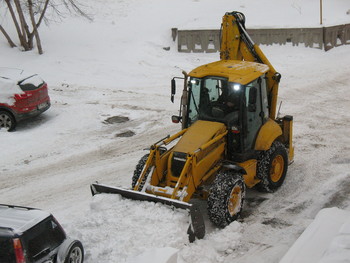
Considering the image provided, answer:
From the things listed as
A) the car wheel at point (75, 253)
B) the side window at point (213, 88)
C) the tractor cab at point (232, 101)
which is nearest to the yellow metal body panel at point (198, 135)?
the tractor cab at point (232, 101)

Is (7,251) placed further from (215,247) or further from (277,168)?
(277,168)

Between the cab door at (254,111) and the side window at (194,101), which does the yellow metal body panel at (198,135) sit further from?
the cab door at (254,111)

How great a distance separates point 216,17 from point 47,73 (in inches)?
404

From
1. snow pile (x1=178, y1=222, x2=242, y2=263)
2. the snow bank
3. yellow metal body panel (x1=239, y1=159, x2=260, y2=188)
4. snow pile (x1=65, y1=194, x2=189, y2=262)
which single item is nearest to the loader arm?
yellow metal body panel (x1=239, y1=159, x2=260, y2=188)

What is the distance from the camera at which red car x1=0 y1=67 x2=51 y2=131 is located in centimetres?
1316

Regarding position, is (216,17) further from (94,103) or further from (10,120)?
(10,120)

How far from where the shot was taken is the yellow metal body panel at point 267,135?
9008mm

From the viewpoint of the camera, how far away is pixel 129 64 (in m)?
19.9

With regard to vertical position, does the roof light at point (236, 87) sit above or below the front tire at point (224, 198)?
above

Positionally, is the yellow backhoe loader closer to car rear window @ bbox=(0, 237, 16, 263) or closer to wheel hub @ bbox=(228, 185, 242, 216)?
wheel hub @ bbox=(228, 185, 242, 216)

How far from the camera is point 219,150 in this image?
8.58m

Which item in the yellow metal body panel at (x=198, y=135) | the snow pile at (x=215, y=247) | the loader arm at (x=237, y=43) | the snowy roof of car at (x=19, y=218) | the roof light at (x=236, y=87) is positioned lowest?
the snow pile at (x=215, y=247)

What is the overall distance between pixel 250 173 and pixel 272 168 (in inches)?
30.3

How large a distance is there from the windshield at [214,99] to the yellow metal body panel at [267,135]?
71 centimetres
